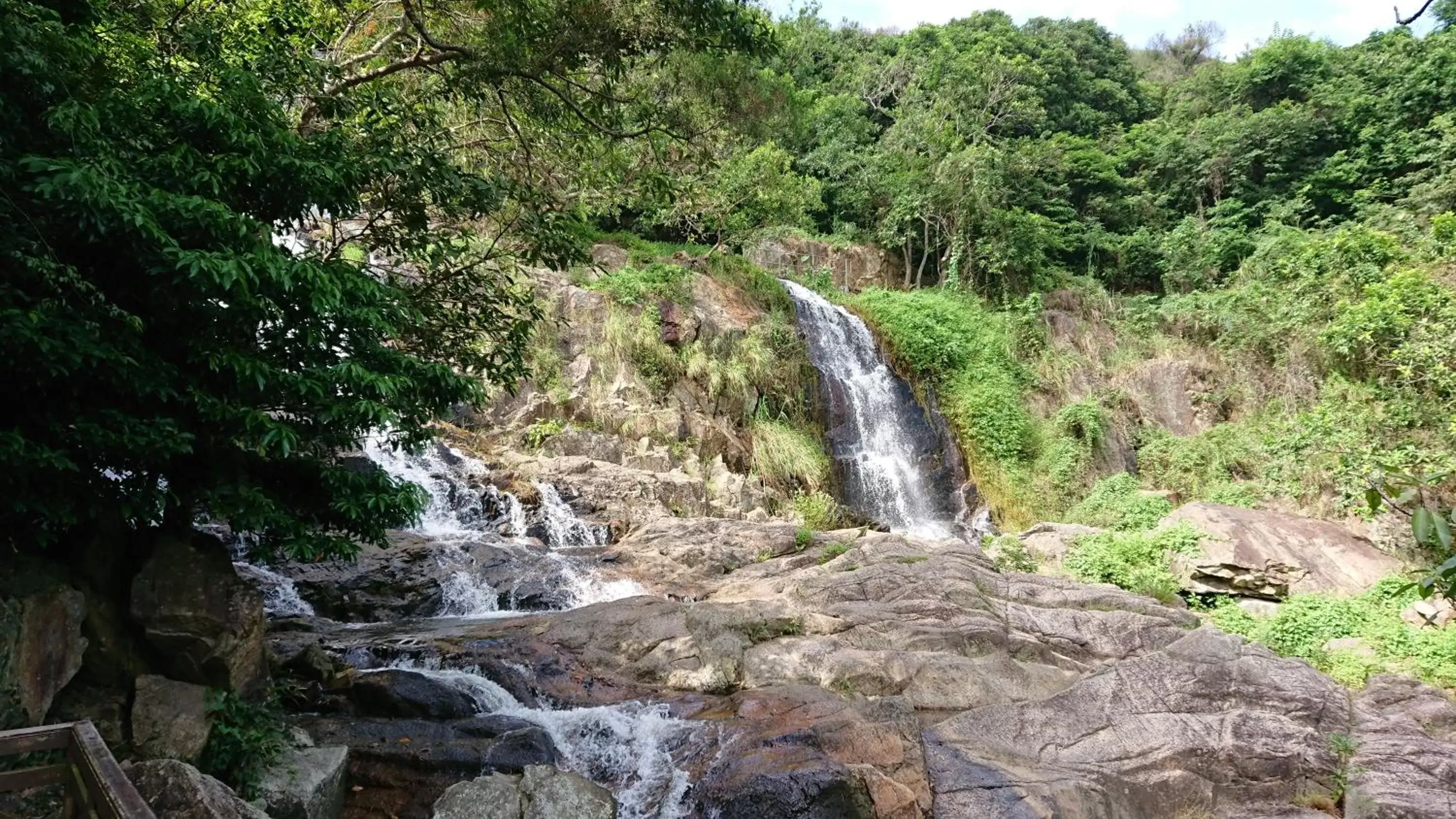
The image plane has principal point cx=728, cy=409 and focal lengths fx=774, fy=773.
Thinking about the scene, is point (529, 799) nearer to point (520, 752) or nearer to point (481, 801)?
point (481, 801)

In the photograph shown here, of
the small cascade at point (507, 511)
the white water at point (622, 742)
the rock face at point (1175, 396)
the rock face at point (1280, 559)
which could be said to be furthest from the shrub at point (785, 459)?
the white water at point (622, 742)

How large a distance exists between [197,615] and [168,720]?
2.23 ft

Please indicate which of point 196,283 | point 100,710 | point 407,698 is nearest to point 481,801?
point 407,698

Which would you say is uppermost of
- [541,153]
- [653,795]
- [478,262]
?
[541,153]

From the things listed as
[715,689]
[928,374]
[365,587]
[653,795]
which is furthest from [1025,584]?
[928,374]

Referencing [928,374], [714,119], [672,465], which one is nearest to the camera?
[714,119]

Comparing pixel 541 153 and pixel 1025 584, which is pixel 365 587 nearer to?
pixel 541 153

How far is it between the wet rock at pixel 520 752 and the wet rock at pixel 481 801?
51 cm

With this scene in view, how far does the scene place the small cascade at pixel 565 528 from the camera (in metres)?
12.5

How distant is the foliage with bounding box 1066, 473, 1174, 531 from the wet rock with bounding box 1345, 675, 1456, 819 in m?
6.33

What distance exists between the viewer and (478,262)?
6770mm

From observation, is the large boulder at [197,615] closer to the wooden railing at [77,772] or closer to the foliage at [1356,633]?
the wooden railing at [77,772]

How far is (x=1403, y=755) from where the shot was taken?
6262 millimetres

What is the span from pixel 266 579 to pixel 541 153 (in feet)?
20.5
